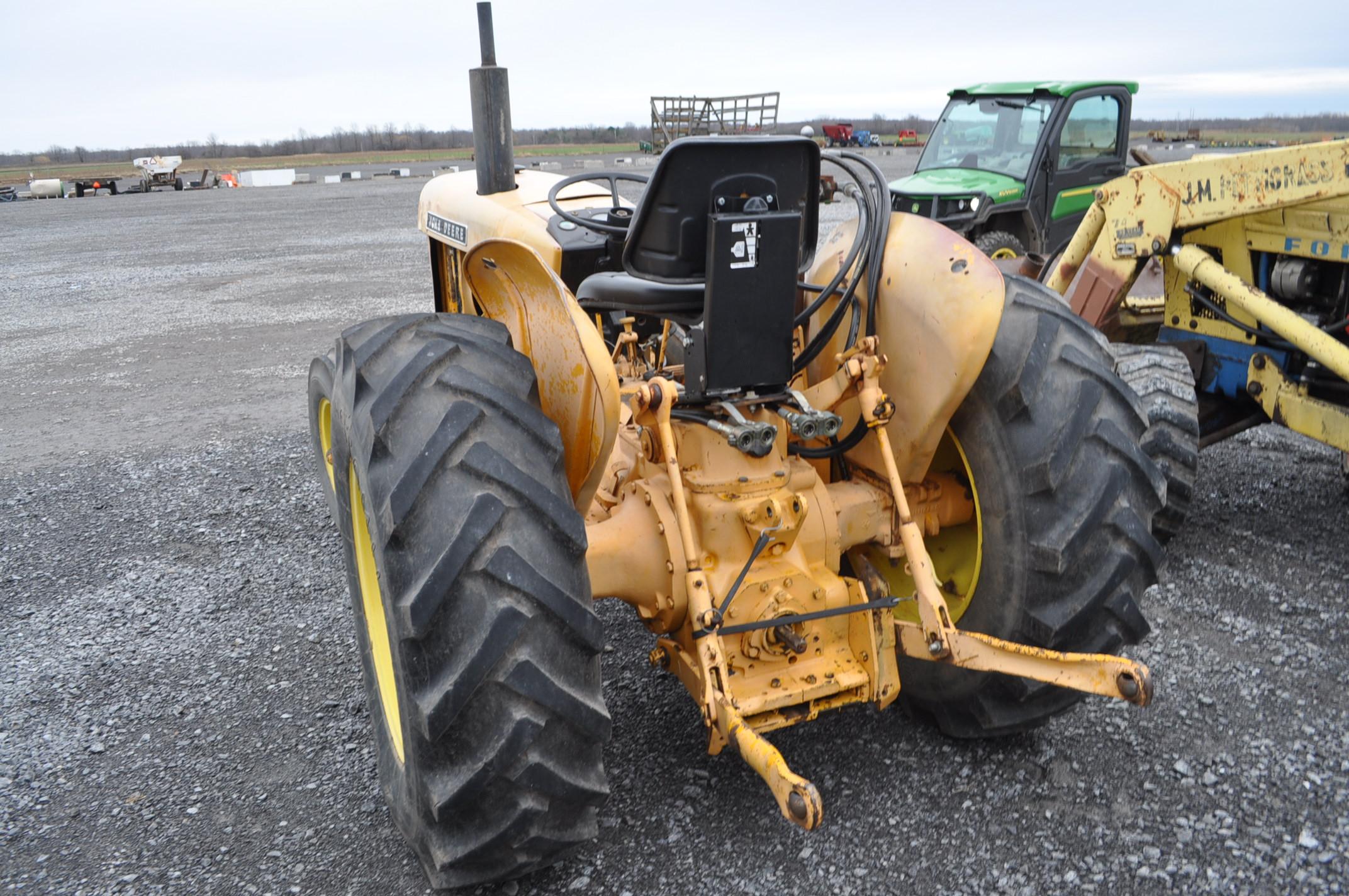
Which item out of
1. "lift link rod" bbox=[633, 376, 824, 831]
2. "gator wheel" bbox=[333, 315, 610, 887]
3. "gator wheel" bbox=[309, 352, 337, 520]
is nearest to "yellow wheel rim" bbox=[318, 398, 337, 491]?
"gator wheel" bbox=[309, 352, 337, 520]

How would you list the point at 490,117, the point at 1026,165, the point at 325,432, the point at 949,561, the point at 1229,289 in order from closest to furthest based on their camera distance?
the point at 949,561, the point at 325,432, the point at 1229,289, the point at 490,117, the point at 1026,165

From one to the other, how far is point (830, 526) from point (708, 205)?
0.84 m

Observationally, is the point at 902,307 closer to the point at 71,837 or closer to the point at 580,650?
the point at 580,650

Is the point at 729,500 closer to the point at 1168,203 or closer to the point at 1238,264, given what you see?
the point at 1168,203

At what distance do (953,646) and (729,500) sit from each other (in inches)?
24.1

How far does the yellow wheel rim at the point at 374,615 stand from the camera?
100 inches

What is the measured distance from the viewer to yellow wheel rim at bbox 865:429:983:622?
2793mm

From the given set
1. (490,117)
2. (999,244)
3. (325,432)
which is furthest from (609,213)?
(999,244)

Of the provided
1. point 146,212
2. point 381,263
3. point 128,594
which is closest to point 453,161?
point 146,212

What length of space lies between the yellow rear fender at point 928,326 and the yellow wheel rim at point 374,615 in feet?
4.14

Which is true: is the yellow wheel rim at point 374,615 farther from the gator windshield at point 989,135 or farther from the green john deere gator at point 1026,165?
the gator windshield at point 989,135

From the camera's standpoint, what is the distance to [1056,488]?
96.9 inches

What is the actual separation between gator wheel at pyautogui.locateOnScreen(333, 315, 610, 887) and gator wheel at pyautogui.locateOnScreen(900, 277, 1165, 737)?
103 centimetres

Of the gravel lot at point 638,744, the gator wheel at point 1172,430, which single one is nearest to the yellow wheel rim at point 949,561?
the gravel lot at point 638,744
